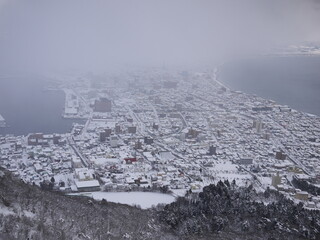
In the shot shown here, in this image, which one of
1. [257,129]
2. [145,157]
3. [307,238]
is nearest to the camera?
[307,238]

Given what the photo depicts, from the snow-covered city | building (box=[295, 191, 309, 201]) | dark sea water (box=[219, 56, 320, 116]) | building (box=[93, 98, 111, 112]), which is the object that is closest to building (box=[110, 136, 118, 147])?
the snow-covered city

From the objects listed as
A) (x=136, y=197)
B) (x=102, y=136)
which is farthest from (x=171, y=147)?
(x=136, y=197)

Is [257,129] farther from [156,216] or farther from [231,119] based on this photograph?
[156,216]

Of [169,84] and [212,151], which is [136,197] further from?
[169,84]

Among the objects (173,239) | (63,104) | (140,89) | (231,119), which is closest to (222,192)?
(173,239)

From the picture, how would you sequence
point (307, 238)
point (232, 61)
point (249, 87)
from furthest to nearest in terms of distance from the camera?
point (232, 61), point (249, 87), point (307, 238)

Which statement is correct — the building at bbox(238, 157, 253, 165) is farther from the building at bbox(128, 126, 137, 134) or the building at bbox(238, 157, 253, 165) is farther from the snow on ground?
the snow on ground
